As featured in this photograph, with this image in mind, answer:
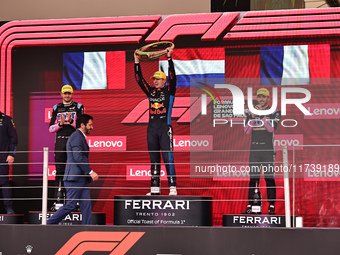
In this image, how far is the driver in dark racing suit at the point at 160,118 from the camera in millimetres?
5754

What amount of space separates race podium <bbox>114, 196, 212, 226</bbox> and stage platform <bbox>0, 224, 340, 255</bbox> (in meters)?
0.74

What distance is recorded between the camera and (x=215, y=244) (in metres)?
4.12

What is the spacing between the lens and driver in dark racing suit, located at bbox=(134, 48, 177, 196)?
5.75 metres

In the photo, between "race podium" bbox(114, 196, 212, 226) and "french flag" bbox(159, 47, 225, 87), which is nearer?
"race podium" bbox(114, 196, 212, 226)

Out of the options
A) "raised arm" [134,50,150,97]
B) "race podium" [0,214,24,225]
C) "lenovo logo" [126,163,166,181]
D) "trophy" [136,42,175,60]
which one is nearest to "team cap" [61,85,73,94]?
"raised arm" [134,50,150,97]

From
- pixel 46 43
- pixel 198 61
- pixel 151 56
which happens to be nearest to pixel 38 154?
pixel 46 43

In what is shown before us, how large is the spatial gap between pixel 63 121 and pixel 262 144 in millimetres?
2442

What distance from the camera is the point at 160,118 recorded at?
594 cm

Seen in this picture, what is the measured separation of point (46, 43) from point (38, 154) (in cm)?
145

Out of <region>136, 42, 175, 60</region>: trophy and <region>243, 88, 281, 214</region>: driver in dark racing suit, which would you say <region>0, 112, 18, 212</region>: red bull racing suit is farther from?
<region>243, 88, 281, 214</region>: driver in dark racing suit

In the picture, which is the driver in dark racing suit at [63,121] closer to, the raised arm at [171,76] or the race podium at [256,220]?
the raised arm at [171,76]

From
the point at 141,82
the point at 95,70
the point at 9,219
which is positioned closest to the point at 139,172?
the point at 141,82

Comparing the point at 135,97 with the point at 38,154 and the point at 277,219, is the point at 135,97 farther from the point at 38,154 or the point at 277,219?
the point at 277,219

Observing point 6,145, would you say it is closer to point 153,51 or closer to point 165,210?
point 153,51
